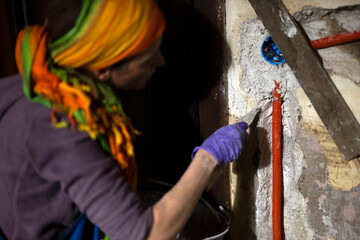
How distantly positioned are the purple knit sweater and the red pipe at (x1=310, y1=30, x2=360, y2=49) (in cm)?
66

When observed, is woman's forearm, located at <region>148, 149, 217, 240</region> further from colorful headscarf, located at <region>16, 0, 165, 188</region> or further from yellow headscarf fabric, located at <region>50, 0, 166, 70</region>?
yellow headscarf fabric, located at <region>50, 0, 166, 70</region>

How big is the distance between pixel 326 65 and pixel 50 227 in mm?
911

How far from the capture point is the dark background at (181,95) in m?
1.18

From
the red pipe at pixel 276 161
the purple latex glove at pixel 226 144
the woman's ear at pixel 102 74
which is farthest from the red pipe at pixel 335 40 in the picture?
the woman's ear at pixel 102 74

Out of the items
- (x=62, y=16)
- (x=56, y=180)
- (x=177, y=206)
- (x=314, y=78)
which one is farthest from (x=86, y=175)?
(x=314, y=78)

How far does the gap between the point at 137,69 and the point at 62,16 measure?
223 millimetres

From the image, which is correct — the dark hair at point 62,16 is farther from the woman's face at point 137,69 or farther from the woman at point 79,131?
the woman's face at point 137,69

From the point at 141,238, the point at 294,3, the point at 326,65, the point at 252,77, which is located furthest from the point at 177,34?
the point at 141,238

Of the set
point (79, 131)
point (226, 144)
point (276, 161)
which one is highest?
point (79, 131)

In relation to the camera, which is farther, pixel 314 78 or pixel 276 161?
pixel 276 161

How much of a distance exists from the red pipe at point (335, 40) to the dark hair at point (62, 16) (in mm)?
650

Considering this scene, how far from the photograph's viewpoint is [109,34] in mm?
711

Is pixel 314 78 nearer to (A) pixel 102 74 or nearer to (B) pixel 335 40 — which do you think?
(B) pixel 335 40

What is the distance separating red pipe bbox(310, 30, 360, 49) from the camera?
0.80 meters
